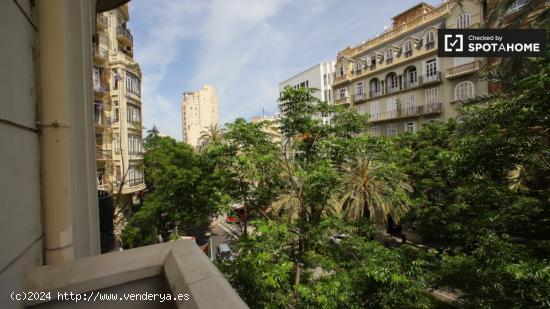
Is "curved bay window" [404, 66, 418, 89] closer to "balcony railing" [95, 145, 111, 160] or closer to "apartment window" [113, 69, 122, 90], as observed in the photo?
"apartment window" [113, 69, 122, 90]

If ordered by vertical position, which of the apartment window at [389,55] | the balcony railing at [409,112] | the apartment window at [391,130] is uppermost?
the apartment window at [389,55]

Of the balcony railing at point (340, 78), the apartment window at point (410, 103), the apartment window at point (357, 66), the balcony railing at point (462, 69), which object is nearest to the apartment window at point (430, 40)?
the balcony railing at point (462, 69)

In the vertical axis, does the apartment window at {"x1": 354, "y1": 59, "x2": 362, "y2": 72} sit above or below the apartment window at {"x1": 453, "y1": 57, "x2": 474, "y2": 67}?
above

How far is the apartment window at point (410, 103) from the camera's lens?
25.6m

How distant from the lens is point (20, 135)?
1.79 meters

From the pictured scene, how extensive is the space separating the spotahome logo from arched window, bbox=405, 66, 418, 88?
73.7ft

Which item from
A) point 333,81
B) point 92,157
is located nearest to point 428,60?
point 333,81

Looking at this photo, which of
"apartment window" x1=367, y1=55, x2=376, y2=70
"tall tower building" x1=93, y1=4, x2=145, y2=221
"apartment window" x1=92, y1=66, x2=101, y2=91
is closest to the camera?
"apartment window" x1=92, y1=66, x2=101, y2=91

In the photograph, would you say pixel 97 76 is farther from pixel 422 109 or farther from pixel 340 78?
pixel 422 109

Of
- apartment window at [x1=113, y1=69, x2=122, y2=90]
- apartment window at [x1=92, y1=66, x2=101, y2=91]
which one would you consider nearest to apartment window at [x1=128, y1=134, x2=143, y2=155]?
apartment window at [x1=113, y1=69, x2=122, y2=90]

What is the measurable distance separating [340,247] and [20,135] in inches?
330

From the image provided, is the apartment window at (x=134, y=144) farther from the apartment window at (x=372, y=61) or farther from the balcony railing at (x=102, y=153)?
the apartment window at (x=372, y=61)

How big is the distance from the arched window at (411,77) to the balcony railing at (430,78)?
2.74ft

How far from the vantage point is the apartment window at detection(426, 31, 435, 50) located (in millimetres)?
24234
